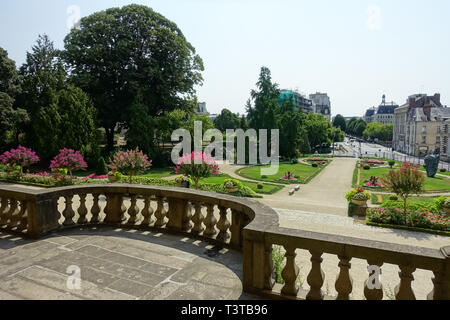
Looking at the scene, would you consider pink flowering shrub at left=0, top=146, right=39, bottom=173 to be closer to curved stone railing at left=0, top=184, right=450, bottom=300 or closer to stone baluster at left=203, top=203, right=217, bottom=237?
curved stone railing at left=0, top=184, right=450, bottom=300

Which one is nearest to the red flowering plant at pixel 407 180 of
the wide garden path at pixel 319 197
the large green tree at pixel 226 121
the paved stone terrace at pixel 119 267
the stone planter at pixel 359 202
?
the stone planter at pixel 359 202

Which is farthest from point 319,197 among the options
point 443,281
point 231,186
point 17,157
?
point 17,157

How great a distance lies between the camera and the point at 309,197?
2519cm

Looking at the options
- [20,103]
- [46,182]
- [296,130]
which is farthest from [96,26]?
[296,130]

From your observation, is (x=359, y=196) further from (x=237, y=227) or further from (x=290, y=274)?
(x=290, y=274)

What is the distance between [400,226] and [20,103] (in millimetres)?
39410

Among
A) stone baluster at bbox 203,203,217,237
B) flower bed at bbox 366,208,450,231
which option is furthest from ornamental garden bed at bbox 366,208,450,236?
stone baluster at bbox 203,203,217,237

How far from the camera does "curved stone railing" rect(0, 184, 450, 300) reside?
3.67 metres

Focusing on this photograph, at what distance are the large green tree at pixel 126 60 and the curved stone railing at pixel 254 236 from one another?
32.3m

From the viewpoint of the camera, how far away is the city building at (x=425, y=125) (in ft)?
276

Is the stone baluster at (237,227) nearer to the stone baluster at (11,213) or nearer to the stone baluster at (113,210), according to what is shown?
the stone baluster at (113,210)

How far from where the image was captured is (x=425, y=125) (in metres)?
86.4

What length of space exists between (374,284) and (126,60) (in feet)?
133

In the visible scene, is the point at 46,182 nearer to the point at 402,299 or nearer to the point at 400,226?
the point at 400,226
